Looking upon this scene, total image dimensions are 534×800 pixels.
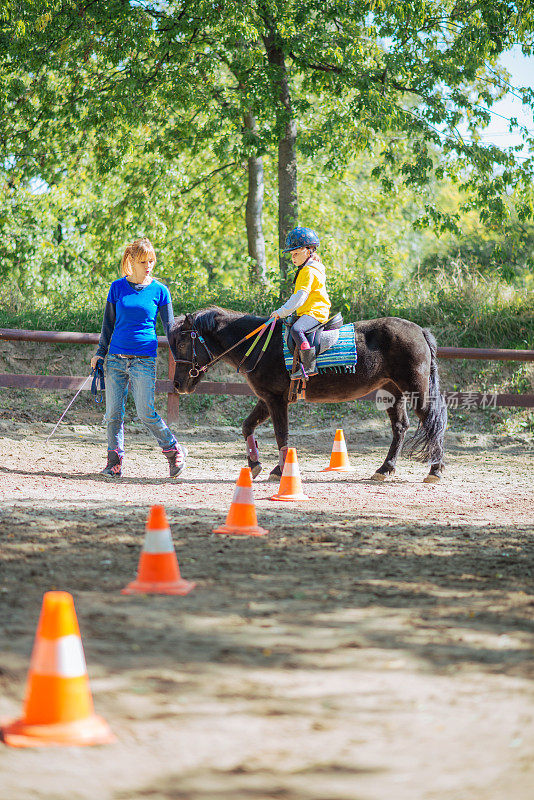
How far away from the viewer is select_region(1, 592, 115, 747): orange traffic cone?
8.54ft

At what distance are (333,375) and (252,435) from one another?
1121 millimetres

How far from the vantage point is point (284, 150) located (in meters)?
18.0

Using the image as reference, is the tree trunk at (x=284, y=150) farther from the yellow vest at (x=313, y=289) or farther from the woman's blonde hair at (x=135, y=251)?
the woman's blonde hair at (x=135, y=251)

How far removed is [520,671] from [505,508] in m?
4.66

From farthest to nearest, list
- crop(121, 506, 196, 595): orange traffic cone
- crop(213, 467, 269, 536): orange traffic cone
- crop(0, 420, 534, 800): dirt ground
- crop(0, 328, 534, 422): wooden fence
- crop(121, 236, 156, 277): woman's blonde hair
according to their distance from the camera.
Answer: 1. crop(0, 328, 534, 422): wooden fence
2. crop(121, 236, 156, 277): woman's blonde hair
3. crop(213, 467, 269, 536): orange traffic cone
4. crop(121, 506, 196, 595): orange traffic cone
5. crop(0, 420, 534, 800): dirt ground

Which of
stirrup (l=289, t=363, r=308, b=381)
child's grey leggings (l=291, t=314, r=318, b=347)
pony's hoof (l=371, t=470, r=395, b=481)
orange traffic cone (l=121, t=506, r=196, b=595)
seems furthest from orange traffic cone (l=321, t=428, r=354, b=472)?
orange traffic cone (l=121, t=506, r=196, b=595)

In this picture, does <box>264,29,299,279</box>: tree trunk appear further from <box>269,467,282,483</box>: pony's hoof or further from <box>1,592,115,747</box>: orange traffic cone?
<box>1,592,115,747</box>: orange traffic cone

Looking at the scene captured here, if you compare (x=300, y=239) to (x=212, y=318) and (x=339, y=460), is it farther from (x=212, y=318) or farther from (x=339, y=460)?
(x=339, y=460)

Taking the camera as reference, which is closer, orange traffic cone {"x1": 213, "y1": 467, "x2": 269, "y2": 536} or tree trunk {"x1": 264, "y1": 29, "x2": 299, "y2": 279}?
orange traffic cone {"x1": 213, "y1": 467, "x2": 269, "y2": 536}

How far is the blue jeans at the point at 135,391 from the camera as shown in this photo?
8672 millimetres

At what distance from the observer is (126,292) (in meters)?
8.58

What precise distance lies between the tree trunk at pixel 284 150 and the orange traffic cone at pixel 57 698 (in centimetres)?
1454

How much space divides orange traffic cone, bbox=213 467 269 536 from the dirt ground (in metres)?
0.18

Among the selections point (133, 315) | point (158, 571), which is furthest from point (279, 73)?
point (158, 571)
